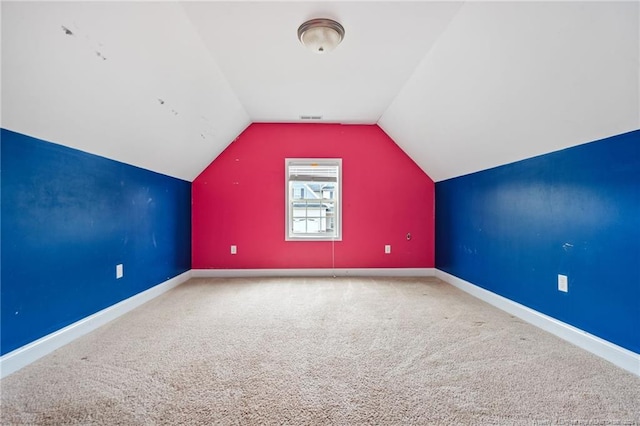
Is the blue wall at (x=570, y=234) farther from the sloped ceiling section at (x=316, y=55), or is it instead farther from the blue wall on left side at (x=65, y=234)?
the blue wall on left side at (x=65, y=234)

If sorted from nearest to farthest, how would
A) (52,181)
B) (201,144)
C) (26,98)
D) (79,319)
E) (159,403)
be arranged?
(159,403), (26,98), (52,181), (79,319), (201,144)

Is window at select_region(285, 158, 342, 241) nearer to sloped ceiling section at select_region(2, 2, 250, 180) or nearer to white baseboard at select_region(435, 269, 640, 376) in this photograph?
sloped ceiling section at select_region(2, 2, 250, 180)

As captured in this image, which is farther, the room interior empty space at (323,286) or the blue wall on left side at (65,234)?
the blue wall on left side at (65,234)

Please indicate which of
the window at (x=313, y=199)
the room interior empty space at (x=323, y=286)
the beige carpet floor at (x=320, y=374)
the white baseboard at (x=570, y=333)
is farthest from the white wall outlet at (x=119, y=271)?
the white baseboard at (x=570, y=333)

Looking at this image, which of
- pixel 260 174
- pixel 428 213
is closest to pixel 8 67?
pixel 260 174

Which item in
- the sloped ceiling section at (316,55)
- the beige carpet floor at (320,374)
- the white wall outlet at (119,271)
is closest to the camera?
the beige carpet floor at (320,374)

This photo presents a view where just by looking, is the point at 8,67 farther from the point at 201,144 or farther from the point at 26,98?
the point at 201,144

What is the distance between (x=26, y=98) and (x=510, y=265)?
12.9 ft

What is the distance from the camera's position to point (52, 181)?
1.97 m

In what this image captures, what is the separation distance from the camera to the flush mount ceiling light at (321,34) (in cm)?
191

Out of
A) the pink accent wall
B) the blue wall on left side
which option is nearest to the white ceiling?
the blue wall on left side

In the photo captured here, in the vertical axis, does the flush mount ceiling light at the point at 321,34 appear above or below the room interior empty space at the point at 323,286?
above

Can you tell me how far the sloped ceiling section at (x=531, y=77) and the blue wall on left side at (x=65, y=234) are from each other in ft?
9.78

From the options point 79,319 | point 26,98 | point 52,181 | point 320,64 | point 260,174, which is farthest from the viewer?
point 260,174
